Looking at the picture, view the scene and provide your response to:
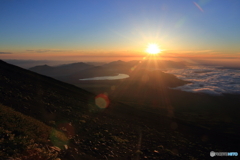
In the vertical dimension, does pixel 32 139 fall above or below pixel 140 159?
above

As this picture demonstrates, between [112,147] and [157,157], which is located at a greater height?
[112,147]

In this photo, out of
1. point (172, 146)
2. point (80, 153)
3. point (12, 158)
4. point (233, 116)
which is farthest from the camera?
point (233, 116)

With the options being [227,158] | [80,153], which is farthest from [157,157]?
[227,158]

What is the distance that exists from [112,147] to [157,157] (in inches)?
159

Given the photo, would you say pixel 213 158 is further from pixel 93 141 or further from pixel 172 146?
pixel 93 141

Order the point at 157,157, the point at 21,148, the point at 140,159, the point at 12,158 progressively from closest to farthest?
the point at 12,158, the point at 21,148, the point at 140,159, the point at 157,157

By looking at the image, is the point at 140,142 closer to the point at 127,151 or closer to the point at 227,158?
the point at 127,151

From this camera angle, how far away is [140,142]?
1556 centimetres

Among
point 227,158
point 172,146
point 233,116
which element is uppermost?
point 172,146

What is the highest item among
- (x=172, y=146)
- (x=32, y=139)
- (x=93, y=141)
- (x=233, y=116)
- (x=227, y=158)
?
(x=32, y=139)

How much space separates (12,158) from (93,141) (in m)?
7.14

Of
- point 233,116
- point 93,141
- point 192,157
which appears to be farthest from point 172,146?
point 233,116

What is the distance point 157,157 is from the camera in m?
13.0

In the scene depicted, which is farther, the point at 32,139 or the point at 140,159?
the point at 140,159
